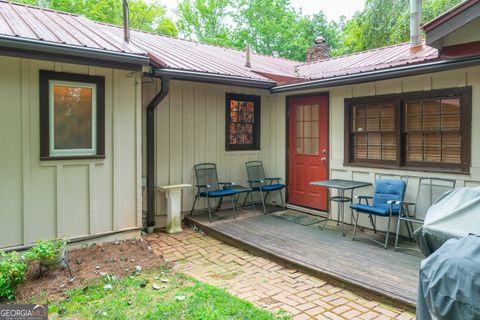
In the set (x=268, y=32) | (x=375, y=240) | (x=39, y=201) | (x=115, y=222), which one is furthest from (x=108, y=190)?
(x=268, y=32)

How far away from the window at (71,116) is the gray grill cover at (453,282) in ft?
12.5

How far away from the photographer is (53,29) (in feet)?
13.9

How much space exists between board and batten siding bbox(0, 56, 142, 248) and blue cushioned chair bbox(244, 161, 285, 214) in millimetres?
2355

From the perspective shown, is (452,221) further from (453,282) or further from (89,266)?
(89,266)

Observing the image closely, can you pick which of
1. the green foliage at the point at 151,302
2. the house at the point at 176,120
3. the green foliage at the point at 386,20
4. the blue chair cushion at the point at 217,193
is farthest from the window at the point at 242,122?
the green foliage at the point at 386,20

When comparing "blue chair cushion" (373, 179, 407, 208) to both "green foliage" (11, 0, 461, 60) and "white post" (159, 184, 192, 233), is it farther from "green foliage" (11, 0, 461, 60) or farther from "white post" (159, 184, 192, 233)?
"green foliage" (11, 0, 461, 60)

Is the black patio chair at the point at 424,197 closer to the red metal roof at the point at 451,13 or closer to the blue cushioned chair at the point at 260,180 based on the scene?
the red metal roof at the point at 451,13

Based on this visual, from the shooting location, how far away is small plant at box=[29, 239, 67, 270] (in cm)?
329

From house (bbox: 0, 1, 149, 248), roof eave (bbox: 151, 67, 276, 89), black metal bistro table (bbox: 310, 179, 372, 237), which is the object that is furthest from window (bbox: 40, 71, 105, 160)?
black metal bistro table (bbox: 310, 179, 372, 237)

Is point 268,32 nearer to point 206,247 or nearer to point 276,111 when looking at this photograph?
point 276,111

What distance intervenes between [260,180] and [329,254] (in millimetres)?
2516

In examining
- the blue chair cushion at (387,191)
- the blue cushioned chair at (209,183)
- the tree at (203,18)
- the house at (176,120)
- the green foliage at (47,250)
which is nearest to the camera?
the green foliage at (47,250)

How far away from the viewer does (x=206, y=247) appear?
4.69 meters

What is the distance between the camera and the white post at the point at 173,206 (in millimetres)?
5289
